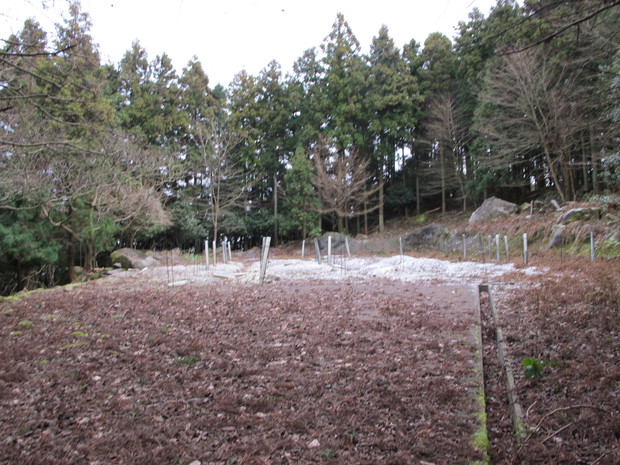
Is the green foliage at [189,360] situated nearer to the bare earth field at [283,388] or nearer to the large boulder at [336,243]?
the bare earth field at [283,388]

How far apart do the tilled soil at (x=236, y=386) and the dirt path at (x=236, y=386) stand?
0.01 m

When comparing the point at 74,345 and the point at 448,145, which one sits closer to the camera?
the point at 74,345

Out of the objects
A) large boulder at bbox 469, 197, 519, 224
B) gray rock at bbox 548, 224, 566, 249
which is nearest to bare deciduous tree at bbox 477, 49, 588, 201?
large boulder at bbox 469, 197, 519, 224

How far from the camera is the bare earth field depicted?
2377 mm

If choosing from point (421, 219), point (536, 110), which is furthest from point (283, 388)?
point (421, 219)

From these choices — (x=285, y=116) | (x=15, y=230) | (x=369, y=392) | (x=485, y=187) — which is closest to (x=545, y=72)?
(x=485, y=187)

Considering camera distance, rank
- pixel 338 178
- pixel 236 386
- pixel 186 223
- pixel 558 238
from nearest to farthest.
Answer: pixel 236 386 → pixel 558 238 → pixel 186 223 → pixel 338 178

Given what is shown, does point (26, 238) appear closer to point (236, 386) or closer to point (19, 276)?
point (19, 276)

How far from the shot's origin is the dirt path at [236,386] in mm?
2396

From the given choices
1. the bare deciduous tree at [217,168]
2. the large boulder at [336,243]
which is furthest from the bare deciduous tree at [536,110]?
the bare deciduous tree at [217,168]

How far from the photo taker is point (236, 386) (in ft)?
10.9

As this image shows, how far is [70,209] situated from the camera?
50.1ft

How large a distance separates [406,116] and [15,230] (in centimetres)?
2314

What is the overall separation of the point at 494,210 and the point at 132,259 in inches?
673
